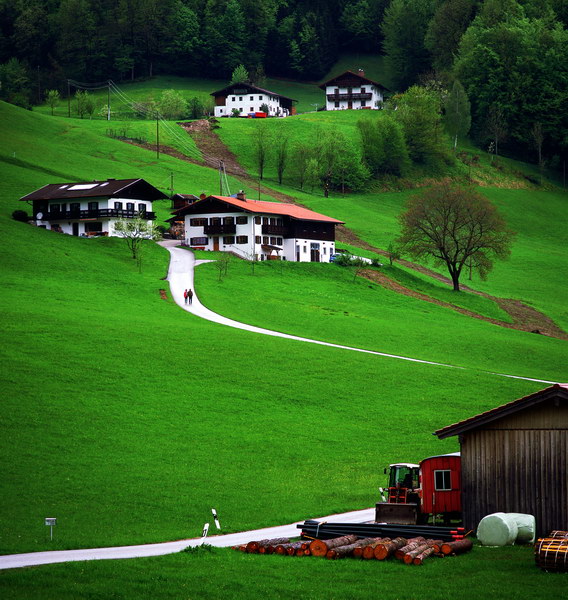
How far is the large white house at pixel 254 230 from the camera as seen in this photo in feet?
378

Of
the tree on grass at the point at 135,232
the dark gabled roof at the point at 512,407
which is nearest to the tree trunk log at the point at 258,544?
the dark gabled roof at the point at 512,407

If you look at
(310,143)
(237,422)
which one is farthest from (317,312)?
(310,143)

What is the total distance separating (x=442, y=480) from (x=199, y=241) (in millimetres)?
87376

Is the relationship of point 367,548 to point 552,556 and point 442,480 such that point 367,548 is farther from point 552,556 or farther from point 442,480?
point 442,480

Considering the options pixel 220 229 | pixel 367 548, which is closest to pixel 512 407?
pixel 367 548

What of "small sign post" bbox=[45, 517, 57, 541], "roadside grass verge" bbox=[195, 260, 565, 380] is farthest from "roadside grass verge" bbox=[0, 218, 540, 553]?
"roadside grass verge" bbox=[195, 260, 565, 380]

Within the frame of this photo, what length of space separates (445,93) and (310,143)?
3370 centimetres

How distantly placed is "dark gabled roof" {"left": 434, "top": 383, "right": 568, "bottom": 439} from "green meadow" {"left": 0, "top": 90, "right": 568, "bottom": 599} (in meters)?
4.86

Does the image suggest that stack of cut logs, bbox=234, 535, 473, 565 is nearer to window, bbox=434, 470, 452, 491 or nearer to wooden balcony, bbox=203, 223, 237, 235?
window, bbox=434, 470, 452, 491

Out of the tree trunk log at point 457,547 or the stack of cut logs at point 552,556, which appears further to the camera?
the tree trunk log at point 457,547

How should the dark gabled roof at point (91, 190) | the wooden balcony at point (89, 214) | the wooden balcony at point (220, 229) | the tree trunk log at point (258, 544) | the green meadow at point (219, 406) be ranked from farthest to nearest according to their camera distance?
the wooden balcony at point (220, 229), the dark gabled roof at point (91, 190), the wooden balcony at point (89, 214), the tree trunk log at point (258, 544), the green meadow at point (219, 406)

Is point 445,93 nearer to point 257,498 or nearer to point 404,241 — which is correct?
point 404,241

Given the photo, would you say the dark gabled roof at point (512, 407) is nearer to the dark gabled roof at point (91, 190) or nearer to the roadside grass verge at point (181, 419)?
the roadside grass verge at point (181, 419)

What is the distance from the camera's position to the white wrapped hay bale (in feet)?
98.1
